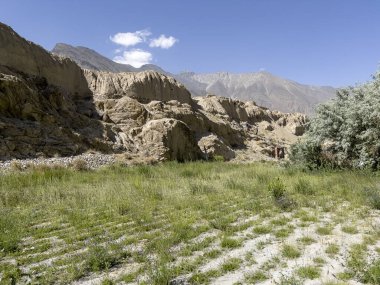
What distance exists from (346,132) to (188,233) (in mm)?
10774

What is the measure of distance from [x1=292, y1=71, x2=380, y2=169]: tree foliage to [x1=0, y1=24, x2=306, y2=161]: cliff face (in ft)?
11.3

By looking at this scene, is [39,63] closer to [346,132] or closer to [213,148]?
[213,148]

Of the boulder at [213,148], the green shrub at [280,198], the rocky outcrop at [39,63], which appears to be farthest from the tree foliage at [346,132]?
the rocky outcrop at [39,63]

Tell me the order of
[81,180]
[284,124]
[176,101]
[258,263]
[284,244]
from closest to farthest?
1. [258,263]
2. [284,244]
3. [81,180]
4. [176,101]
5. [284,124]

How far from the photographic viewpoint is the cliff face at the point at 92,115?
22.4 metres

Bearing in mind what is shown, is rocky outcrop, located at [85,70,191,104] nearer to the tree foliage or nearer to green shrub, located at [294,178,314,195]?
the tree foliage

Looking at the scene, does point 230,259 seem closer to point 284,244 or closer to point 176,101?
point 284,244

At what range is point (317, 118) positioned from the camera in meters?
16.9

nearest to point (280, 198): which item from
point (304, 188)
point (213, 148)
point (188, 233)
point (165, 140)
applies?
point (304, 188)

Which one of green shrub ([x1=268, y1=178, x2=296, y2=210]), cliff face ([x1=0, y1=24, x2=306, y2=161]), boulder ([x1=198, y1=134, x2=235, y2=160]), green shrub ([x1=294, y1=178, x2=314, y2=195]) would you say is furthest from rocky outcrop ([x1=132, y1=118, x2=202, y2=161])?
green shrub ([x1=268, y1=178, x2=296, y2=210])

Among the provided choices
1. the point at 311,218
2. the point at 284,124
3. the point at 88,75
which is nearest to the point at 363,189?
the point at 311,218

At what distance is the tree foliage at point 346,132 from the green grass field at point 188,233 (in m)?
3.73

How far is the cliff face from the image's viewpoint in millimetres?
22422

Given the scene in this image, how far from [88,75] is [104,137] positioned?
15489 millimetres
